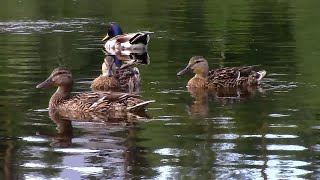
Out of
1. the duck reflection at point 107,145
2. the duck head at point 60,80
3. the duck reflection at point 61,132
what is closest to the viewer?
the duck reflection at point 107,145

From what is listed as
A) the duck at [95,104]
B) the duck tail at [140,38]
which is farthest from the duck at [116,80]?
the duck tail at [140,38]

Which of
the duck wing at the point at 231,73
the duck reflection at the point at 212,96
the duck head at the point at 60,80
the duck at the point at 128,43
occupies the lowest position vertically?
the duck at the point at 128,43

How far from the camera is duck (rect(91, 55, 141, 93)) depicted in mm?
20875

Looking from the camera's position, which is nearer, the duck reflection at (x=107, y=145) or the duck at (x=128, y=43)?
the duck reflection at (x=107, y=145)

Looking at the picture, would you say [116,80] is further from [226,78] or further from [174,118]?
[174,118]

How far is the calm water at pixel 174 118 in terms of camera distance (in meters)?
12.4

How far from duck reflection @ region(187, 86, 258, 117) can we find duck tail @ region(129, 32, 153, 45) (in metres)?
11.7

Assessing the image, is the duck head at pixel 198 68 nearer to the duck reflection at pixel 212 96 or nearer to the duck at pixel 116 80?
the duck reflection at pixel 212 96

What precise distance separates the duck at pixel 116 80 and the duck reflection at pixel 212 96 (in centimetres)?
129

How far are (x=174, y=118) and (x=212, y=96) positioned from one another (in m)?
3.51

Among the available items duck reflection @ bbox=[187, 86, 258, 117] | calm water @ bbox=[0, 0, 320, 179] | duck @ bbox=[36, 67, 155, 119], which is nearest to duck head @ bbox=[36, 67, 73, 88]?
duck @ bbox=[36, 67, 155, 119]

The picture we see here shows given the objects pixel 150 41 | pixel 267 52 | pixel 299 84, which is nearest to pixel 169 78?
pixel 299 84

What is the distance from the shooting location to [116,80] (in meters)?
21.5

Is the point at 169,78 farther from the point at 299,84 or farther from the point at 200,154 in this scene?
the point at 200,154
